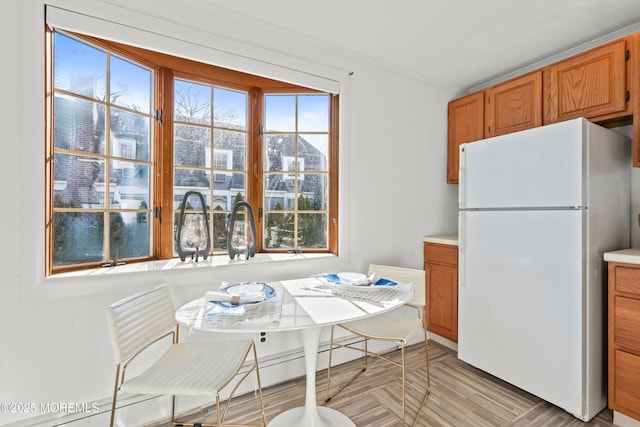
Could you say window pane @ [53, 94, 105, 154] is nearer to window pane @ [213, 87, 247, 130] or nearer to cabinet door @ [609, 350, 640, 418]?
window pane @ [213, 87, 247, 130]

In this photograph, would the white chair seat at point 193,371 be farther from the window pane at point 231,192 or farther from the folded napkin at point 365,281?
the window pane at point 231,192

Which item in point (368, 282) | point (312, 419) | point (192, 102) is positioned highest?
point (192, 102)

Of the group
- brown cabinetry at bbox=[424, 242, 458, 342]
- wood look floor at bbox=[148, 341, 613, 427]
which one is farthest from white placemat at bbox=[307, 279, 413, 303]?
brown cabinetry at bbox=[424, 242, 458, 342]

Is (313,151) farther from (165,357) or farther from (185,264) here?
(165,357)

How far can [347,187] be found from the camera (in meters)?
2.40

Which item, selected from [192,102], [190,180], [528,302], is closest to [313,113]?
[192,102]

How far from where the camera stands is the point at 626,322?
65.7 inches

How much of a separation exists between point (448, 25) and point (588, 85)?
3.30 ft

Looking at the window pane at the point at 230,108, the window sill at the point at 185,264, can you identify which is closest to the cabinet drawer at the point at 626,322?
the window sill at the point at 185,264

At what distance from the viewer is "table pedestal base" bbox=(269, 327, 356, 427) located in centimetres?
159

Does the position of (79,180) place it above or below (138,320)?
above

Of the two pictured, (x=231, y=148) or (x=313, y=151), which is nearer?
(x=231, y=148)

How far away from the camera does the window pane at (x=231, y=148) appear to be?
2.24m

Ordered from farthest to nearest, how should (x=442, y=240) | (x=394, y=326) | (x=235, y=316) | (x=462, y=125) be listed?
(x=462, y=125), (x=442, y=240), (x=394, y=326), (x=235, y=316)
